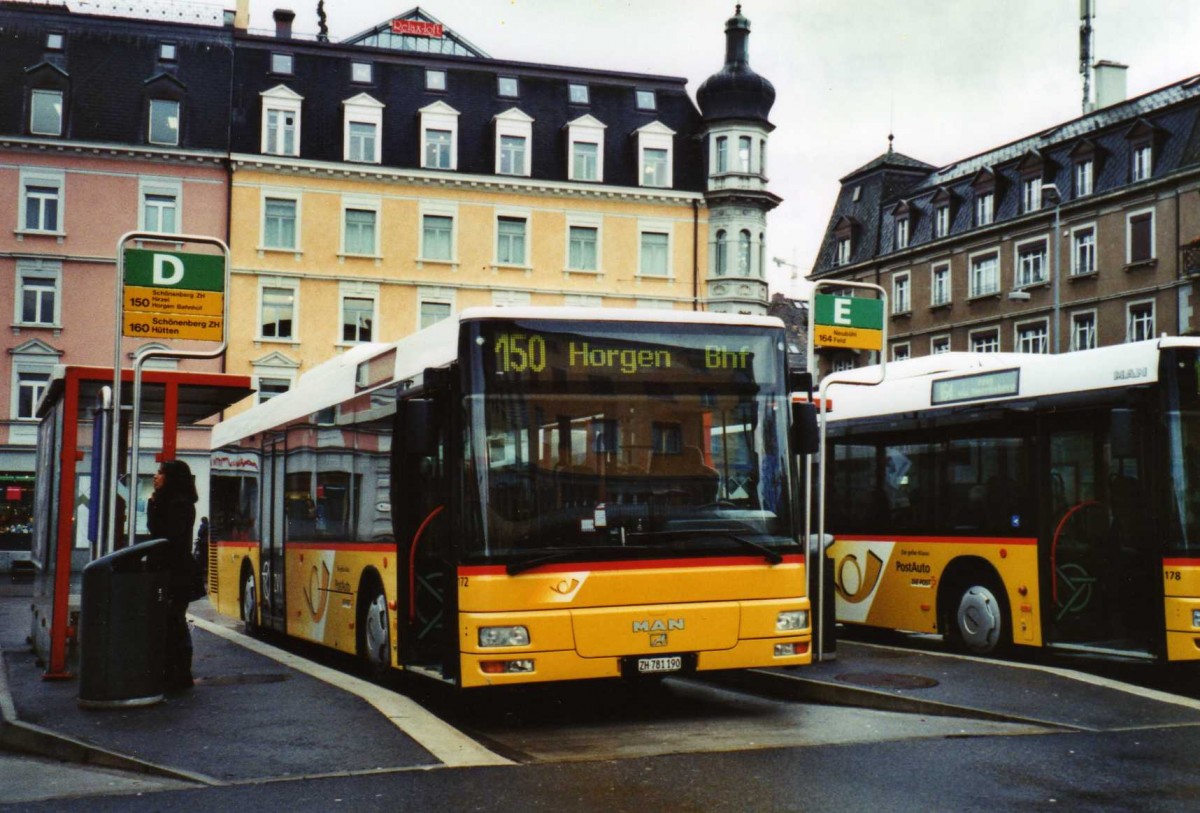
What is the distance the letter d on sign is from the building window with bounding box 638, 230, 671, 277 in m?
38.8

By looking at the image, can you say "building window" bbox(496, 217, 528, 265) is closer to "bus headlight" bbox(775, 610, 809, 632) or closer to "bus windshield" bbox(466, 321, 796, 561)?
"bus windshield" bbox(466, 321, 796, 561)

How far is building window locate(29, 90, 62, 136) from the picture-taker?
1826 inches

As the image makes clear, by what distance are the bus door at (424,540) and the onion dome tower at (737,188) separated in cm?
3916

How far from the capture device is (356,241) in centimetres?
4841

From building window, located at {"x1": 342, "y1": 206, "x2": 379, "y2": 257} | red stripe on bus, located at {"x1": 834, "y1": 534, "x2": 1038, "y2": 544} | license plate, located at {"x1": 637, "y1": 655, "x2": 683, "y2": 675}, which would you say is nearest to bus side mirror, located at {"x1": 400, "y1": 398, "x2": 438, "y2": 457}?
license plate, located at {"x1": 637, "y1": 655, "x2": 683, "y2": 675}

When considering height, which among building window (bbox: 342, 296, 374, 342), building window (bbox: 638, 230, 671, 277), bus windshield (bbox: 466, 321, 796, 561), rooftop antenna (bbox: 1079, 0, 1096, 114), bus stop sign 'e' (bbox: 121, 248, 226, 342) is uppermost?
rooftop antenna (bbox: 1079, 0, 1096, 114)

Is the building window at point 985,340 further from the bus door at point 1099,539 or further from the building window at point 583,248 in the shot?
the bus door at point 1099,539

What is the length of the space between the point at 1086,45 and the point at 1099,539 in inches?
2133

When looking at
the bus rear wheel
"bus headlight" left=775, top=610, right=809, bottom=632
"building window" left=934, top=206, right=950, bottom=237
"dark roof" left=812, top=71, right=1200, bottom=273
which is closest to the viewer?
"bus headlight" left=775, top=610, right=809, bottom=632

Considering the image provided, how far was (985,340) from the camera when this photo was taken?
2238 inches

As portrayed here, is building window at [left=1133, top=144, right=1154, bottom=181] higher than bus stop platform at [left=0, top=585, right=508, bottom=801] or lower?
higher

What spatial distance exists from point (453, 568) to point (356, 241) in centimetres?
3952

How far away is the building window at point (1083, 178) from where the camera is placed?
5175 centimetres

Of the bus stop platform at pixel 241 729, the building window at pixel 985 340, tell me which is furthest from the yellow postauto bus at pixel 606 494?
the building window at pixel 985 340
